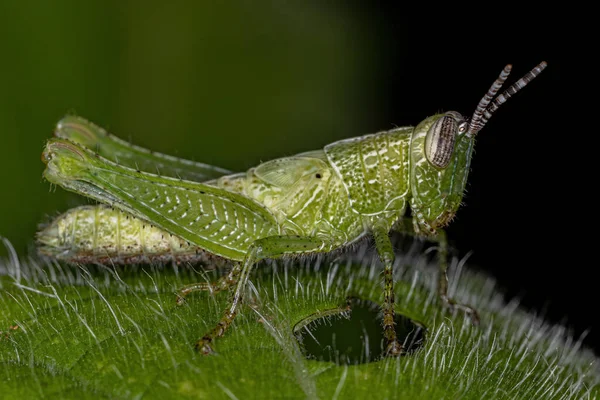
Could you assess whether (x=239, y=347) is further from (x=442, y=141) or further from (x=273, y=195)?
(x=442, y=141)

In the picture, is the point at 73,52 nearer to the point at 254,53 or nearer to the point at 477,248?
the point at 254,53

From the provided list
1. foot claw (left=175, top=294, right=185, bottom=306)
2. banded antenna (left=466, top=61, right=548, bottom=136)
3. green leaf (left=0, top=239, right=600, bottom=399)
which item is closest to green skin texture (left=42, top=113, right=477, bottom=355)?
banded antenna (left=466, top=61, right=548, bottom=136)

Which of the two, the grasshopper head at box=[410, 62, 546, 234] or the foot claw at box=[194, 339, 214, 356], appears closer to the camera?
the foot claw at box=[194, 339, 214, 356]

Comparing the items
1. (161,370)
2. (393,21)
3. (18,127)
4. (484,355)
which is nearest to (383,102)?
(393,21)

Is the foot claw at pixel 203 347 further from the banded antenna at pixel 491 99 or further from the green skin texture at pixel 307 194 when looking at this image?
the banded antenna at pixel 491 99

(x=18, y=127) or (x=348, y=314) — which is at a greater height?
(x=18, y=127)

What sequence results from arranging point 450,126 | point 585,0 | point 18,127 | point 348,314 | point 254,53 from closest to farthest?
point 348,314 → point 450,126 → point 18,127 → point 585,0 → point 254,53

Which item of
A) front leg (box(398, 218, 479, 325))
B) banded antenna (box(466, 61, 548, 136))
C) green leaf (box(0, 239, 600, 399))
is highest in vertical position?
banded antenna (box(466, 61, 548, 136))

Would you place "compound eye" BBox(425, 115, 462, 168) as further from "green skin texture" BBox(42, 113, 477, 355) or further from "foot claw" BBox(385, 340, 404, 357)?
"foot claw" BBox(385, 340, 404, 357)

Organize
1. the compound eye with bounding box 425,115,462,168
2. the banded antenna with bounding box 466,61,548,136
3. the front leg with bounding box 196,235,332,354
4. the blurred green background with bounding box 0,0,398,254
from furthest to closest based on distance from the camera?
1. the blurred green background with bounding box 0,0,398,254
2. the compound eye with bounding box 425,115,462,168
3. the banded antenna with bounding box 466,61,548,136
4. the front leg with bounding box 196,235,332,354
